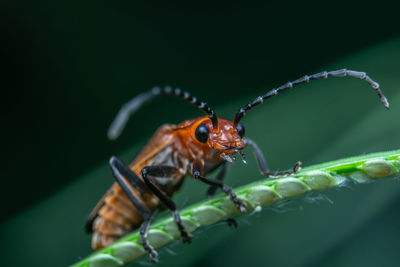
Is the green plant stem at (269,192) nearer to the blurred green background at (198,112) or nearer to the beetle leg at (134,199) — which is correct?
the beetle leg at (134,199)

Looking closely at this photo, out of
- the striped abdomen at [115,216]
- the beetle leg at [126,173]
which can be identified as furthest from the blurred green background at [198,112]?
the beetle leg at [126,173]

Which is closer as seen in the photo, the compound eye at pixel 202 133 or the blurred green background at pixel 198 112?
the blurred green background at pixel 198 112

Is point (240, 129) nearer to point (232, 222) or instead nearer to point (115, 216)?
point (232, 222)

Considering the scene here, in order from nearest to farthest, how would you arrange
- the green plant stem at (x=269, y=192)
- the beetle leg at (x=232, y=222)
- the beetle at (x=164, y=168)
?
the green plant stem at (x=269, y=192) → the beetle leg at (x=232, y=222) → the beetle at (x=164, y=168)

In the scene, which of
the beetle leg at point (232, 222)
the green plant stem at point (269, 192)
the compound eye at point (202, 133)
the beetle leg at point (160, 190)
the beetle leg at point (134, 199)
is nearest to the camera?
the green plant stem at point (269, 192)

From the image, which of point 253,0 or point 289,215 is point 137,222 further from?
point 253,0

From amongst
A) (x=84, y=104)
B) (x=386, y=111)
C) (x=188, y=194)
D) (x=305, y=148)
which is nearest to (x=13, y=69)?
(x=84, y=104)
